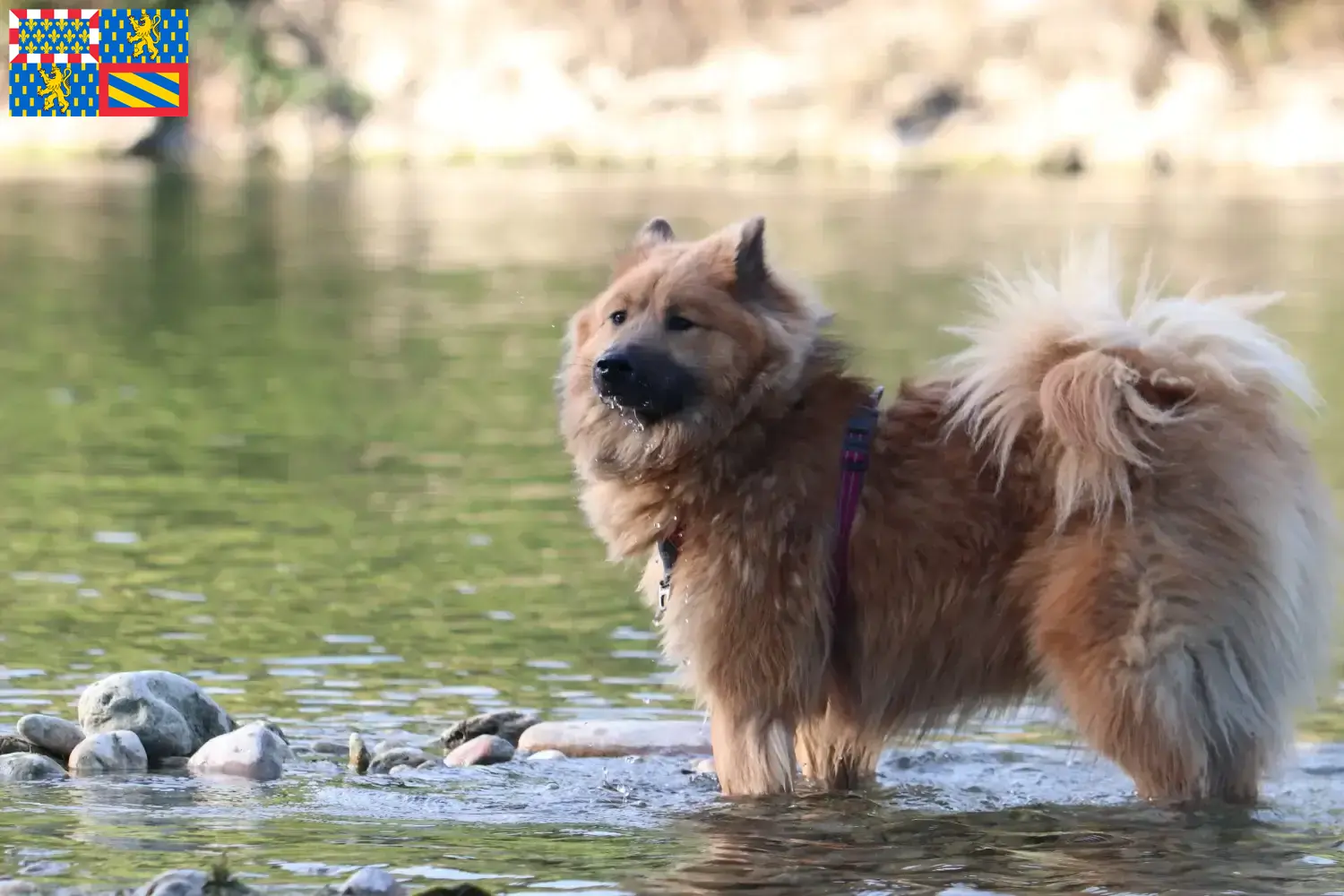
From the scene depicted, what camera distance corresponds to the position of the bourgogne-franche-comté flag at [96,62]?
1560 inches

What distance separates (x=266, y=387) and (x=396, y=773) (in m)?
10.5

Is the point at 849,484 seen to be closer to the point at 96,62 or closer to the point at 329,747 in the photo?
the point at 329,747

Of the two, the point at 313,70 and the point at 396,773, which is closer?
the point at 396,773

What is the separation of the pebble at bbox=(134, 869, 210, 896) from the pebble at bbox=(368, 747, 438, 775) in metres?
1.85

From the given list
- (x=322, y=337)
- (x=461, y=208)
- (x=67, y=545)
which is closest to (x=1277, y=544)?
(x=67, y=545)

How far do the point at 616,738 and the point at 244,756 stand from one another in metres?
1.52

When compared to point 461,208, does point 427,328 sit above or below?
below

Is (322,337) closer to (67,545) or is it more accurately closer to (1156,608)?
(67,545)

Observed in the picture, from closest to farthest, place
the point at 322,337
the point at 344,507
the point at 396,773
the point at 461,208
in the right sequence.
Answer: the point at 396,773, the point at 344,507, the point at 322,337, the point at 461,208

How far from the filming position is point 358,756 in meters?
7.17

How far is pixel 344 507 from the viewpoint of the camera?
12.1 metres

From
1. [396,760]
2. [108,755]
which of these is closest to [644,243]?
[396,760]

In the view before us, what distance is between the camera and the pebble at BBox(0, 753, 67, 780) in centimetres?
665

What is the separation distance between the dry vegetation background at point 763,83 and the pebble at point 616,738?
42.4m
